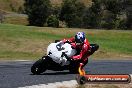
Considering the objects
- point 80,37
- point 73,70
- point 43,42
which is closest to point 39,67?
point 73,70

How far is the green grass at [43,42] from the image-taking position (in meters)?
Result: 38.9

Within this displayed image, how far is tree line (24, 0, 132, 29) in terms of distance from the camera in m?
87.5

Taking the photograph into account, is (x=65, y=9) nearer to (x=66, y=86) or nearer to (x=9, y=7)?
(x=9, y=7)

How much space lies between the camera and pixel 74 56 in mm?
16578

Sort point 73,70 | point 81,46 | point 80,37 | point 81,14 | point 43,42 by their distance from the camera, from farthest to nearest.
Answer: point 81,14, point 43,42, point 73,70, point 81,46, point 80,37

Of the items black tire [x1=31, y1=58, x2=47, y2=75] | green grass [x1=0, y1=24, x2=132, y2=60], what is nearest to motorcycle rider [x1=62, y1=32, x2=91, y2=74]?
black tire [x1=31, y1=58, x2=47, y2=75]

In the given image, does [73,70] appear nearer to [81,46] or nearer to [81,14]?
[81,46]

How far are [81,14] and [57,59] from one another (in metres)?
78.0

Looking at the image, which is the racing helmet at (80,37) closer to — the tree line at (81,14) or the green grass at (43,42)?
the green grass at (43,42)

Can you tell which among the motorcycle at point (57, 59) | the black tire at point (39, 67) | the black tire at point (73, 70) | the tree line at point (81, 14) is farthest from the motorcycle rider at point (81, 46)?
the tree line at point (81, 14)

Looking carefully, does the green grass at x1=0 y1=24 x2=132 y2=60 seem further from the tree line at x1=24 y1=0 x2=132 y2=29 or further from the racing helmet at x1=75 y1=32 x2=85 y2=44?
the tree line at x1=24 y1=0 x2=132 y2=29

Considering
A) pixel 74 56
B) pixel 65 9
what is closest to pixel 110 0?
pixel 65 9

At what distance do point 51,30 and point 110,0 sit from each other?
1993 inches

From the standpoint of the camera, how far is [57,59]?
16.5 meters
